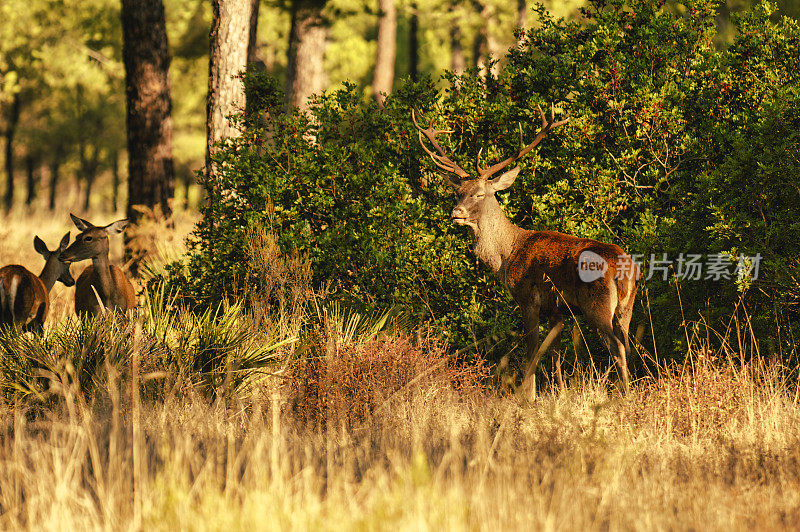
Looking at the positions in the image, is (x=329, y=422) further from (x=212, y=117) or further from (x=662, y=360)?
(x=212, y=117)

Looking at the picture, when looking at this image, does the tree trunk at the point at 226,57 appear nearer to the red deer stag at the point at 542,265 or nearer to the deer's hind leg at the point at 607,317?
the red deer stag at the point at 542,265

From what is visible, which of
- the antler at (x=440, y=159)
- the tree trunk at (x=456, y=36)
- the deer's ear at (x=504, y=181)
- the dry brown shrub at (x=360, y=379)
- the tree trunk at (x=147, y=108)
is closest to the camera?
the dry brown shrub at (x=360, y=379)

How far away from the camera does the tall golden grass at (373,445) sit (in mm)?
4250

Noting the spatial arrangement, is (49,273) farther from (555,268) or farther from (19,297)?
(555,268)

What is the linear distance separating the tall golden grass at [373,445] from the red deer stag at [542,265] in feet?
1.84

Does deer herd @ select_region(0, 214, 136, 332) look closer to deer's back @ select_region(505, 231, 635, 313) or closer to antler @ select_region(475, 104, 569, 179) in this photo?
antler @ select_region(475, 104, 569, 179)

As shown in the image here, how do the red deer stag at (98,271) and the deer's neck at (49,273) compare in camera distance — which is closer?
the red deer stag at (98,271)

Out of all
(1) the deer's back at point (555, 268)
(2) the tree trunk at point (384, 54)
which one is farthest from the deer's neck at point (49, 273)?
(2) the tree trunk at point (384, 54)

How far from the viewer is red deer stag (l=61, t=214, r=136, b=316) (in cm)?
934

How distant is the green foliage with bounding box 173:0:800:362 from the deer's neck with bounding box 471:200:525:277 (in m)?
0.54

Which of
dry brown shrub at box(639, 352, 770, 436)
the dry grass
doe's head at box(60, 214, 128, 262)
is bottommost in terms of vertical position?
the dry grass

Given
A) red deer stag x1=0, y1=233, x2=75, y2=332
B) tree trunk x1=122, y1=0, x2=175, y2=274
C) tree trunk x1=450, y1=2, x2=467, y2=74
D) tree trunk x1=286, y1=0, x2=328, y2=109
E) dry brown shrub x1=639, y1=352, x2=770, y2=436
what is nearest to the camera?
dry brown shrub x1=639, y1=352, x2=770, y2=436

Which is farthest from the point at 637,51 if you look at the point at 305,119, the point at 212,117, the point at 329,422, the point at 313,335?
the point at 212,117

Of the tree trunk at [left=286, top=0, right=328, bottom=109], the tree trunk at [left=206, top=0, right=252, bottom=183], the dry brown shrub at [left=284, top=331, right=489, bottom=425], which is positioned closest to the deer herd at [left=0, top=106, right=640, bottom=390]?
the dry brown shrub at [left=284, top=331, right=489, bottom=425]
